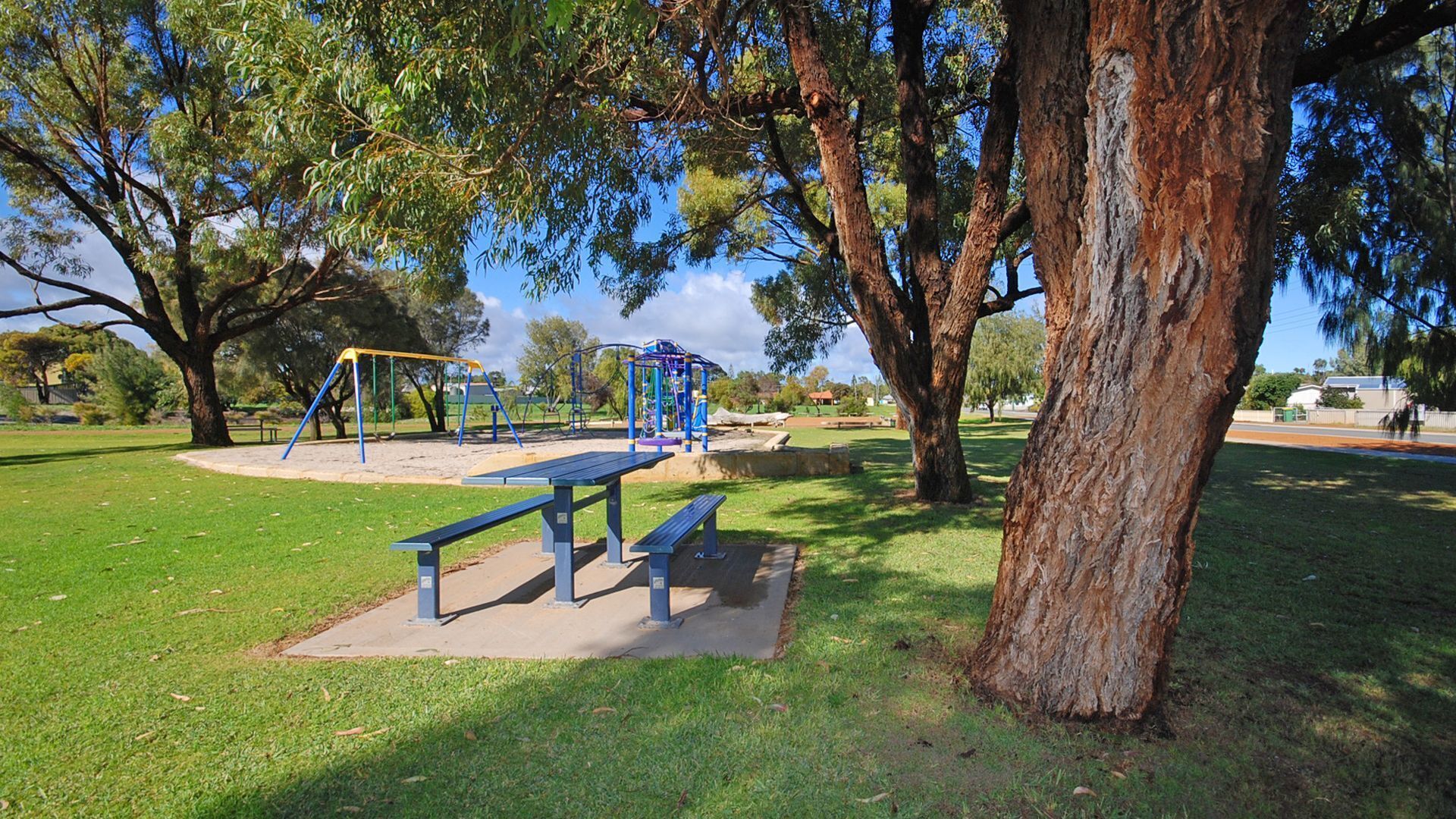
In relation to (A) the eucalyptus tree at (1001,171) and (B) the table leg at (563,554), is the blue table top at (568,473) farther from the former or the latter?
(A) the eucalyptus tree at (1001,171)

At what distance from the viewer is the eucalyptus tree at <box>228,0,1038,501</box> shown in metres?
5.03

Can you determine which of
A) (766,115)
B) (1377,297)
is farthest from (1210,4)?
(1377,297)

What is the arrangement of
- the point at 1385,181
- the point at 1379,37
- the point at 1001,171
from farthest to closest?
the point at 1385,181
the point at 1001,171
the point at 1379,37

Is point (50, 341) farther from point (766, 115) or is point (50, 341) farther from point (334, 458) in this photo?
point (766, 115)

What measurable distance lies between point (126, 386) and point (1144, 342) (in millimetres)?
41738

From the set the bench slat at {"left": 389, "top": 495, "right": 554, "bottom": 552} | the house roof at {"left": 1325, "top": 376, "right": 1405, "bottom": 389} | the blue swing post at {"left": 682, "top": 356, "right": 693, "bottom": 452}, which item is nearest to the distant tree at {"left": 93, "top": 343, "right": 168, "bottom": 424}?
the blue swing post at {"left": 682, "top": 356, "right": 693, "bottom": 452}

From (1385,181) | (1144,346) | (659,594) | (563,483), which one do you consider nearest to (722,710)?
(659,594)

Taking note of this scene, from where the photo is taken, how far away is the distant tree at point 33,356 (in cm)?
4659

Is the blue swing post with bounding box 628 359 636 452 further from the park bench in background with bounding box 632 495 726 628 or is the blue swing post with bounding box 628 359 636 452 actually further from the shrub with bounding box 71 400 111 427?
the shrub with bounding box 71 400 111 427

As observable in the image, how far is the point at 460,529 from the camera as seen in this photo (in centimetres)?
395

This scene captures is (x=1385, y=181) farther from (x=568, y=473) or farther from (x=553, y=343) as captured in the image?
(x=553, y=343)

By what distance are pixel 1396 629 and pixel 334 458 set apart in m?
15.4

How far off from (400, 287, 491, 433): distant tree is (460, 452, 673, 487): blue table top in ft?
78.3

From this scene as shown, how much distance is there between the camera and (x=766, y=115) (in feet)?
24.5
